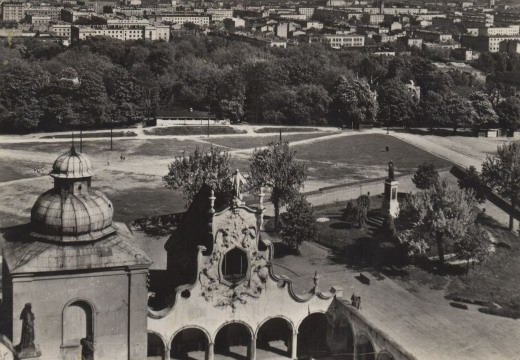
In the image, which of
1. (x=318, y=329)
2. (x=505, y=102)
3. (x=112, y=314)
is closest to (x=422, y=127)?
(x=505, y=102)

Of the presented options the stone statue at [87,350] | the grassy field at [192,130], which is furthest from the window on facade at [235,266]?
the grassy field at [192,130]

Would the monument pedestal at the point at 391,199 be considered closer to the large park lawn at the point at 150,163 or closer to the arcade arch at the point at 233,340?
the large park lawn at the point at 150,163

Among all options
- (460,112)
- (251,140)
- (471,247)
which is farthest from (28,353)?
(460,112)

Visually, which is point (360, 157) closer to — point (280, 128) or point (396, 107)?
point (280, 128)

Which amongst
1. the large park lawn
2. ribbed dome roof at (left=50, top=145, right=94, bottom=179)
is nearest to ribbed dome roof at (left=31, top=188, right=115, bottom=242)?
ribbed dome roof at (left=50, top=145, right=94, bottom=179)

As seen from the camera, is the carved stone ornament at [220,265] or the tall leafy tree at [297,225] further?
the tall leafy tree at [297,225]

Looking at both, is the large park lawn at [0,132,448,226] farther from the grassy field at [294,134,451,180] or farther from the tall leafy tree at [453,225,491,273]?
the tall leafy tree at [453,225,491,273]

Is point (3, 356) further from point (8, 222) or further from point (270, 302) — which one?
point (8, 222)
